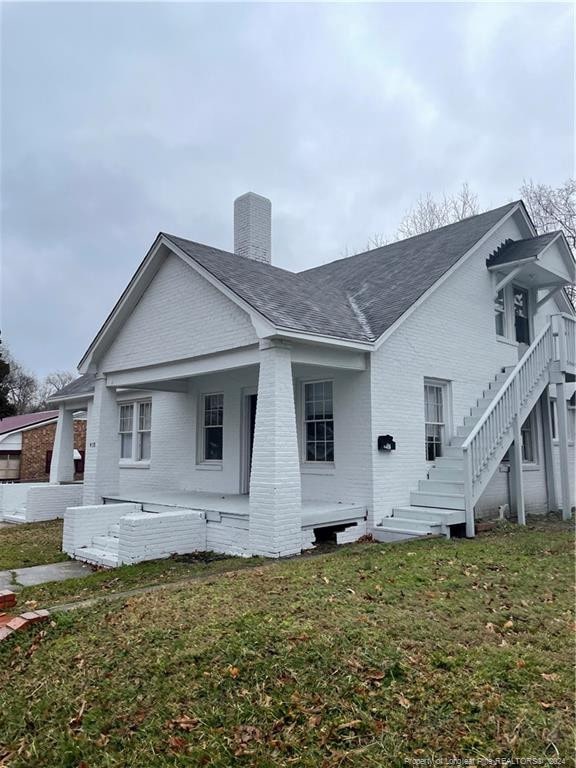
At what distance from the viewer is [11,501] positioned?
14.6 m

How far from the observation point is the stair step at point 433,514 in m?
9.09

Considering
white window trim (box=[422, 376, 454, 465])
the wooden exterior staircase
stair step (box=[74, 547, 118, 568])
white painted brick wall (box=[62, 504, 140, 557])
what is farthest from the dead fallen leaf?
white window trim (box=[422, 376, 454, 465])

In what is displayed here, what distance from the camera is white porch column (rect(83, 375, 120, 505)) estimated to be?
1215 centimetres

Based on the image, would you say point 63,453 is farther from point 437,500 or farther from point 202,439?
point 437,500

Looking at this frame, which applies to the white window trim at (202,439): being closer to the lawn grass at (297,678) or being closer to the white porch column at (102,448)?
the white porch column at (102,448)

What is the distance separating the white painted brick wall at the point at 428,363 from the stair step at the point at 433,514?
23cm

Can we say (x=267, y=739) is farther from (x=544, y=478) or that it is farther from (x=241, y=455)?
(x=544, y=478)

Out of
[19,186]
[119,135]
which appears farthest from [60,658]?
[19,186]

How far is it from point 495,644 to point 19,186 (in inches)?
744

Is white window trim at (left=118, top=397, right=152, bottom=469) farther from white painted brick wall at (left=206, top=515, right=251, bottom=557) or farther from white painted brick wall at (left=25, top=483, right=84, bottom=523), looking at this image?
white painted brick wall at (left=206, top=515, right=251, bottom=557)

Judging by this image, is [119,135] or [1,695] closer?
[1,695]

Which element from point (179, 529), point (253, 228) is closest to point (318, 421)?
point (179, 529)

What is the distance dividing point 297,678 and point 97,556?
5879 millimetres

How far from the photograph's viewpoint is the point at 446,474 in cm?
1024
